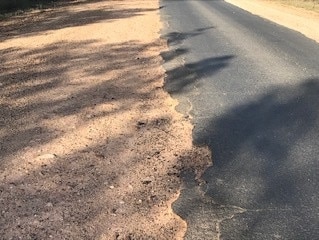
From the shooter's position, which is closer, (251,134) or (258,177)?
(258,177)

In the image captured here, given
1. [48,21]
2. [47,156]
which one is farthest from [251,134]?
[48,21]

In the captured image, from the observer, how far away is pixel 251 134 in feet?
19.7

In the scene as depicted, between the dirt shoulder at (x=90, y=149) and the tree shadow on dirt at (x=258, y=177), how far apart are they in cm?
26

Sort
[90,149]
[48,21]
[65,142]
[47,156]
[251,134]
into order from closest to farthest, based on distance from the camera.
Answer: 1. [47,156]
2. [90,149]
3. [65,142]
4. [251,134]
5. [48,21]

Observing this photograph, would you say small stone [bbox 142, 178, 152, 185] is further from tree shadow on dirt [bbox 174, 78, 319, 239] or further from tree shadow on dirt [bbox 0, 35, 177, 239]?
tree shadow on dirt [bbox 174, 78, 319, 239]

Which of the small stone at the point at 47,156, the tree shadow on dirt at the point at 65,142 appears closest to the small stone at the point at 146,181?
the tree shadow on dirt at the point at 65,142

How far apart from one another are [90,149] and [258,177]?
6.44 ft

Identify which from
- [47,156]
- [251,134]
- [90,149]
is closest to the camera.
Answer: [47,156]

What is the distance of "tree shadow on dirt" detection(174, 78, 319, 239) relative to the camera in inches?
→ 156

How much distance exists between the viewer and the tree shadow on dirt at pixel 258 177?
396 cm

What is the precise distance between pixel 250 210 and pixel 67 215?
1.58 metres

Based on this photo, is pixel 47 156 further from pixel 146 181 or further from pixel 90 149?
pixel 146 181

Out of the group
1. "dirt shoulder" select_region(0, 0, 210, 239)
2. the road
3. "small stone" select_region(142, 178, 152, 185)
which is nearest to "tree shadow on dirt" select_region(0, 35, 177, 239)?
"dirt shoulder" select_region(0, 0, 210, 239)

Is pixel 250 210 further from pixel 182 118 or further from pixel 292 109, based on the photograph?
pixel 292 109
